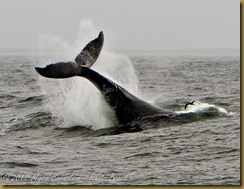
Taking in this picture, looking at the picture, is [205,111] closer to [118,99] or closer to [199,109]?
[199,109]

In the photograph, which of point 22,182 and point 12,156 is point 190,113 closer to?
point 12,156

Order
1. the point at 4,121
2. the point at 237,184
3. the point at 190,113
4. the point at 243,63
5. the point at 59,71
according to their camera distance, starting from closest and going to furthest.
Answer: the point at 237,184 → the point at 243,63 → the point at 59,71 → the point at 190,113 → the point at 4,121

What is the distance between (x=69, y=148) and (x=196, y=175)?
308 centimetres

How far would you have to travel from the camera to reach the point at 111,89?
39.9 feet

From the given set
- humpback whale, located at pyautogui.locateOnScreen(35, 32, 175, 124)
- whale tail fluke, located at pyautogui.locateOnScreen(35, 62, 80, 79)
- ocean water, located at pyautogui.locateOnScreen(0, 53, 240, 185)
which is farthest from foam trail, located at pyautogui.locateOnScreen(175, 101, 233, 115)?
whale tail fluke, located at pyautogui.locateOnScreen(35, 62, 80, 79)

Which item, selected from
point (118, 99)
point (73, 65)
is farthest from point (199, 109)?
point (73, 65)

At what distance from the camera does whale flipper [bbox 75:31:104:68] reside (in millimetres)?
12781

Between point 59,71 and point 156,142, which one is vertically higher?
point 59,71

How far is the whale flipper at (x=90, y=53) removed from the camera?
12781 mm

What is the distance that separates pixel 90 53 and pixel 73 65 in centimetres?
90

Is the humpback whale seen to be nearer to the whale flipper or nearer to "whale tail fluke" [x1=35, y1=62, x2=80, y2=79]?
"whale tail fluke" [x1=35, y1=62, x2=80, y2=79]

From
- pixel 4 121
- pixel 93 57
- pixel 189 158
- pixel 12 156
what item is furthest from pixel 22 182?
pixel 4 121

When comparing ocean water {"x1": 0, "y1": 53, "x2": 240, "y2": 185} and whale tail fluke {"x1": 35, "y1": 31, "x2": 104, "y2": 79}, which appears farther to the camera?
whale tail fluke {"x1": 35, "y1": 31, "x2": 104, "y2": 79}

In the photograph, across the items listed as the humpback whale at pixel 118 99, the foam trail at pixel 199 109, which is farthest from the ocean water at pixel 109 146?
the humpback whale at pixel 118 99
